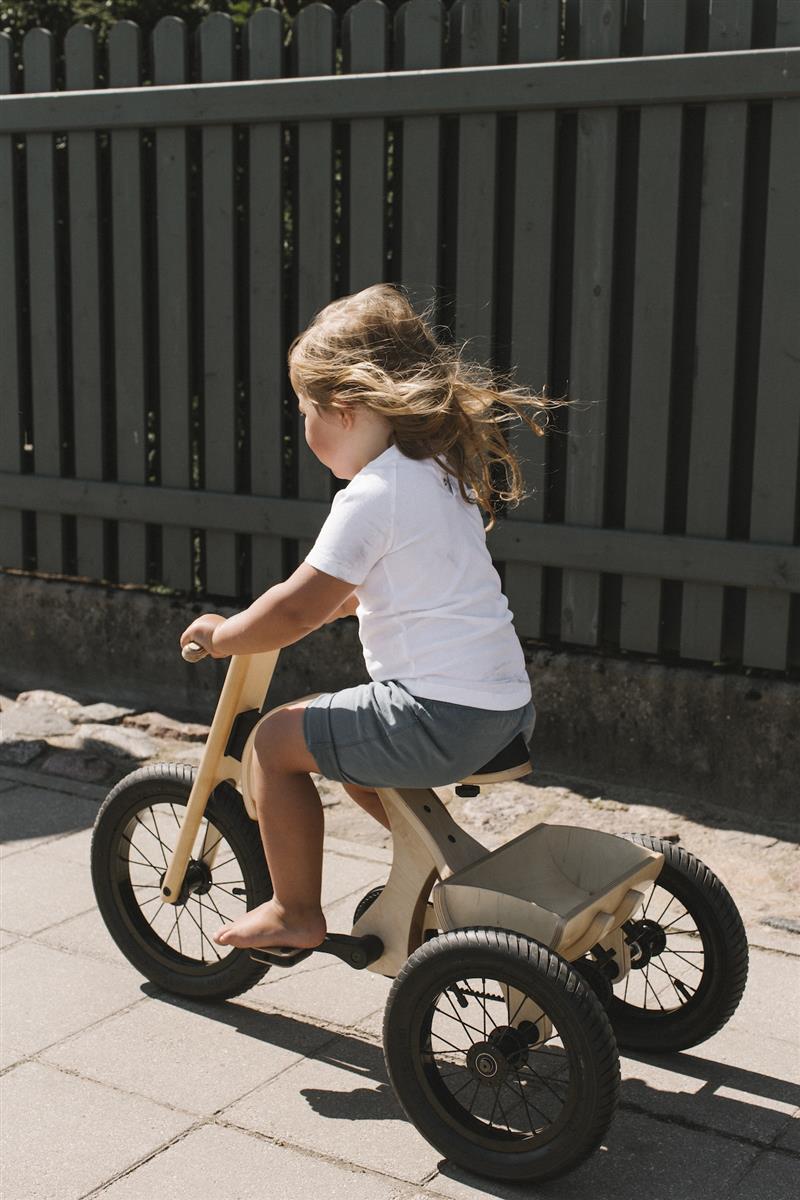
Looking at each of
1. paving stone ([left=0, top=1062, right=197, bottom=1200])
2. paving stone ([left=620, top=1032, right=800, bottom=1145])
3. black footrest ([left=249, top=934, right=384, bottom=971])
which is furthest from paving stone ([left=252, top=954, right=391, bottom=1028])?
paving stone ([left=620, top=1032, right=800, bottom=1145])

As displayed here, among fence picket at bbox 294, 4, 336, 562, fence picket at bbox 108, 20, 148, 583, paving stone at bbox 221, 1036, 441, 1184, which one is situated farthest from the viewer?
fence picket at bbox 108, 20, 148, 583

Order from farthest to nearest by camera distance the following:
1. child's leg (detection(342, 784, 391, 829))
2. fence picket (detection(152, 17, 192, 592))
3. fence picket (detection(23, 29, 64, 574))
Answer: fence picket (detection(23, 29, 64, 574)) → fence picket (detection(152, 17, 192, 592)) → child's leg (detection(342, 784, 391, 829))

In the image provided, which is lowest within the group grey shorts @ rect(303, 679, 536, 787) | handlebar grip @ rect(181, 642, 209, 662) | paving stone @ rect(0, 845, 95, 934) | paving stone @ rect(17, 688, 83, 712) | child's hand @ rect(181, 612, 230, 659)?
paving stone @ rect(17, 688, 83, 712)

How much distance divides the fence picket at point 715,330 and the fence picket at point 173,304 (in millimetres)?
1966

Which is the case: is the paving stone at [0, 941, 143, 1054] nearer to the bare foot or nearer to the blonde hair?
the bare foot

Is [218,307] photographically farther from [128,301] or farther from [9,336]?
[9,336]

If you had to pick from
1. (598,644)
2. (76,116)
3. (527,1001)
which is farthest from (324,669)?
(527,1001)

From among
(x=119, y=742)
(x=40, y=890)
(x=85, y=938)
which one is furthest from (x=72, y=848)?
(x=119, y=742)

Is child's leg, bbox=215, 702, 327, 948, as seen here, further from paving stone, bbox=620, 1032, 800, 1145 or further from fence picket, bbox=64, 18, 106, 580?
fence picket, bbox=64, 18, 106, 580

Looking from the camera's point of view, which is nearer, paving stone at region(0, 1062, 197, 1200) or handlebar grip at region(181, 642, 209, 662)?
paving stone at region(0, 1062, 197, 1200)

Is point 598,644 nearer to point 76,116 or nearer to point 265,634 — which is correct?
point 265,634

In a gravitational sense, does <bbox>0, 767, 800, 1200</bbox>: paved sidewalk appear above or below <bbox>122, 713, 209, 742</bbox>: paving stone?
above

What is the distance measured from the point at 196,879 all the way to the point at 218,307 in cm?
270

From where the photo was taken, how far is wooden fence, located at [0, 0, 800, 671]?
4363 millimetres
